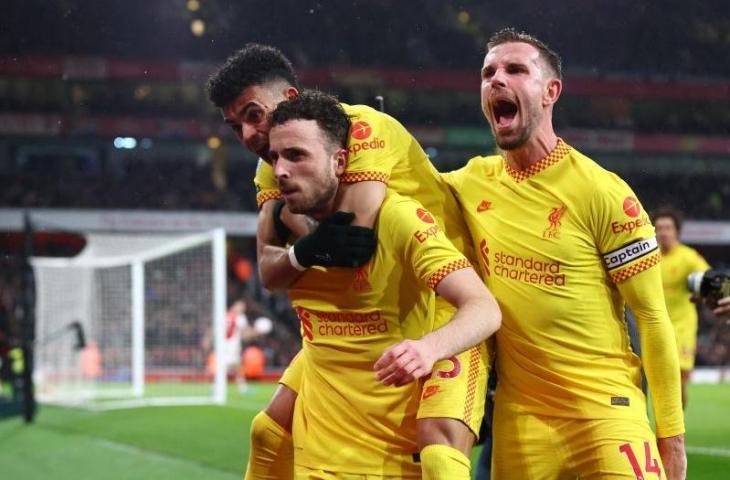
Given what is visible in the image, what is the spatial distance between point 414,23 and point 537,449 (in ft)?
46.9

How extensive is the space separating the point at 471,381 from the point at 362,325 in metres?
0.40

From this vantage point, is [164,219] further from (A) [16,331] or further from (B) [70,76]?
(A) [16,331]

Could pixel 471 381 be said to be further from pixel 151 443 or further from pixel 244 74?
pixel 151 443

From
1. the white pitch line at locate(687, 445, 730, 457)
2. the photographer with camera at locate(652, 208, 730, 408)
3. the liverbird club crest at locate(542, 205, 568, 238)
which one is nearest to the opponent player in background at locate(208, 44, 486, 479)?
the liverbird club crest at locate(542, 205, 568, 238)

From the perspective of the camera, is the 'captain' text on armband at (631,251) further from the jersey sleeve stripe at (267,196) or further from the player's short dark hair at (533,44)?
the jersey sleeve stripe at (267,196)

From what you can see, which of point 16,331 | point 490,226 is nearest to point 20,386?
point 16,331

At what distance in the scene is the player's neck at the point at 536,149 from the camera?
11.9ft

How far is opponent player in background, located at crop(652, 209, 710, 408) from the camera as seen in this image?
370 inches

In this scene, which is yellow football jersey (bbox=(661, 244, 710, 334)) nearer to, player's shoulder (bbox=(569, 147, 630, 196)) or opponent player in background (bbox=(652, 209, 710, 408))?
opponent player in background (bbox=(652, 209, 710, 408))

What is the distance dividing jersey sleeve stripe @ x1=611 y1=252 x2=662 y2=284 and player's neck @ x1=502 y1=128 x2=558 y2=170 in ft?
1.64

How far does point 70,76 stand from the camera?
28812 millimetres

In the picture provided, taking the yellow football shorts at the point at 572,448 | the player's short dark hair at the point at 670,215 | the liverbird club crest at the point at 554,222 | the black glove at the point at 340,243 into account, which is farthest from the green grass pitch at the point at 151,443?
the black glove at the point at 340,243

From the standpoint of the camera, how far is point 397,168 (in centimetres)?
379

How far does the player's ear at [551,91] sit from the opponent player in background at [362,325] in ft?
2.18
